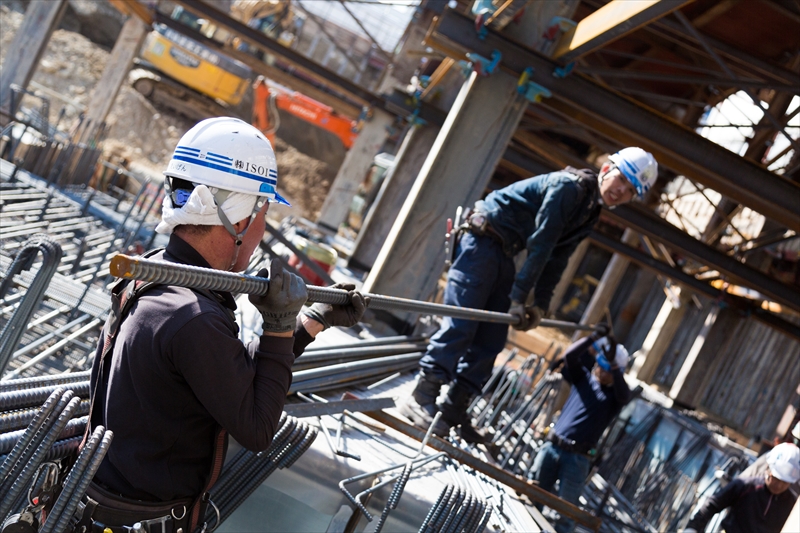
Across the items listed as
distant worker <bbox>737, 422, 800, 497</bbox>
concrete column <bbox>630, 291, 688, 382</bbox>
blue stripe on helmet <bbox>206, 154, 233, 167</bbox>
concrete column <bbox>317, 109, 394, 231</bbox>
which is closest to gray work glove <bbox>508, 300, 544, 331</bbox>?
distant worker <bbox>737, 422, 800, 497</bbox>

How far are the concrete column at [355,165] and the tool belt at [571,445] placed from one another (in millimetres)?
10142

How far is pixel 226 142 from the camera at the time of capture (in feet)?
7.77

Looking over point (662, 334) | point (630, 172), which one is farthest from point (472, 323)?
point (662, 334)

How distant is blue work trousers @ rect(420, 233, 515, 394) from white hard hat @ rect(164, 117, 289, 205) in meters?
2.81

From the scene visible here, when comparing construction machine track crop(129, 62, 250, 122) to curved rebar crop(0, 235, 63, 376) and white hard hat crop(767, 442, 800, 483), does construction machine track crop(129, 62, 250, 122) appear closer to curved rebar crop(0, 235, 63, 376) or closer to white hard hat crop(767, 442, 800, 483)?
white hard hat crop(767, 442, 800, 483)

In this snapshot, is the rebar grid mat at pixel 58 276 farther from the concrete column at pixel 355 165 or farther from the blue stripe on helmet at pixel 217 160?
the concrete column at pixel 355 165

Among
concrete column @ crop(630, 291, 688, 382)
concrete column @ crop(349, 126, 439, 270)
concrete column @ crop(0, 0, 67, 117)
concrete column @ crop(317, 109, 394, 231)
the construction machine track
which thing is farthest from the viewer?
the construction machine track

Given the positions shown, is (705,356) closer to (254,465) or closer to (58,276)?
(58,276)

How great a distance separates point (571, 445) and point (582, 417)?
0.28 m

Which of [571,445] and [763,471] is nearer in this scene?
[763,471]

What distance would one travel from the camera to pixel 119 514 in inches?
87.6

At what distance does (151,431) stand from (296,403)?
1.86 m

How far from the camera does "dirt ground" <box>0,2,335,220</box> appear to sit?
3066 cm

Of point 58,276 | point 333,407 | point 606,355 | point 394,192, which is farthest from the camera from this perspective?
point 394,192
